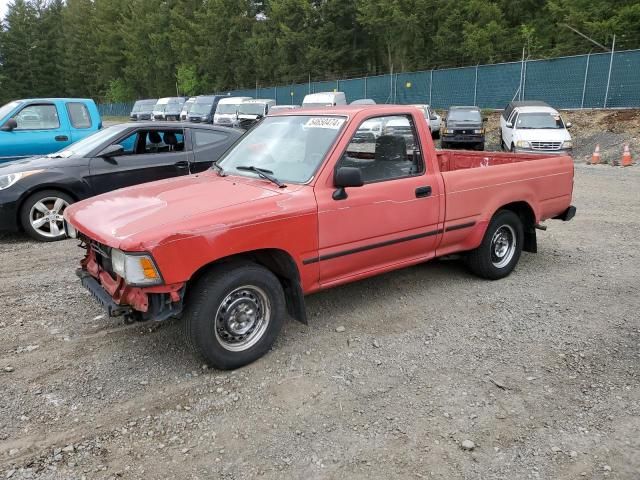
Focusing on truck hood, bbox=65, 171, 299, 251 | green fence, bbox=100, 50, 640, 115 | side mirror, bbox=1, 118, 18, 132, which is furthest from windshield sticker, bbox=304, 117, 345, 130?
green fence, bbox=100, 50, 640, 115

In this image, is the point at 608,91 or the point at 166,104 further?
the point at 166,104

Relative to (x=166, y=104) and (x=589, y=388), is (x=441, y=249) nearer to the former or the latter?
(x=589, y=388)

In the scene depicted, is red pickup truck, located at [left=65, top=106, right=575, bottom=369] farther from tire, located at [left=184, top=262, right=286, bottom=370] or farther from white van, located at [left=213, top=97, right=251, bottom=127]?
white van, located at [left=213, top=97, right=251, bottom=127]

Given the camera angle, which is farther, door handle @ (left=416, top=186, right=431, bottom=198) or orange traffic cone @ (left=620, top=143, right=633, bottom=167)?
orange traffic cone @ (left=620, top=143, right=633, bottom=167)

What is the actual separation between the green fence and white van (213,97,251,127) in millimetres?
12127

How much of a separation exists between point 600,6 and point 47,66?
7259 cm

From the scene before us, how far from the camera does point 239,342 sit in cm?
382

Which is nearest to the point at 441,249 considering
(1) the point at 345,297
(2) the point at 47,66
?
(1) the point at 345,297

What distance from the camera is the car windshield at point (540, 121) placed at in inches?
643

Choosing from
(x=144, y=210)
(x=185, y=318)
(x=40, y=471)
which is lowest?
(x=40, y=471)

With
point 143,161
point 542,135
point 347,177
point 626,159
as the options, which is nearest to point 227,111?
point 542,135

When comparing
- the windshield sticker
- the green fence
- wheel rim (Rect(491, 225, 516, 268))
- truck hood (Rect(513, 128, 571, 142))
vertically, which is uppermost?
the green fence

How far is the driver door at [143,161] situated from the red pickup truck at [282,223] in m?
3.04

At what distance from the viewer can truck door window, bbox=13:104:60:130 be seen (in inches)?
360
